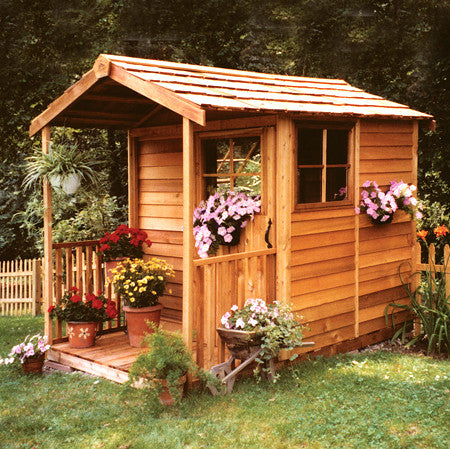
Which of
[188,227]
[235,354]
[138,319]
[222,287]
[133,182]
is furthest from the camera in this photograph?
[133,182]

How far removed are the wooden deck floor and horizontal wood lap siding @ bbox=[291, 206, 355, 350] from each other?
4.99 feet

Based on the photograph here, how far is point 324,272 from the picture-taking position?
688 cm

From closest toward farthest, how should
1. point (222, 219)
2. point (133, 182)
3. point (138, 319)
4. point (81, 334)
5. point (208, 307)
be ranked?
point (208, 307), point (222, 219), point (138, 319), point (81, 334), point (133, 182)

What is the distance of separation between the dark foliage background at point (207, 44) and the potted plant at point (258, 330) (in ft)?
20.3

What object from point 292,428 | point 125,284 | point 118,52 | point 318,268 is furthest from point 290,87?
point 118,52

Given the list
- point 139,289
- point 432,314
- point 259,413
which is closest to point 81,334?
point 139,289

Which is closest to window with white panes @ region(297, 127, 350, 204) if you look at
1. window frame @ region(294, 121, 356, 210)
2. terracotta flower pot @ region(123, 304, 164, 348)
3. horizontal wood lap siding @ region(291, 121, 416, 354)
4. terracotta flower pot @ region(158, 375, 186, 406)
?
window frame @ region(294, 121, 356, 210)

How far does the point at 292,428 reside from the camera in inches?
193

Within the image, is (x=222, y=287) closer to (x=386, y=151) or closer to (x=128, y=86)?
(x=128, y=86)

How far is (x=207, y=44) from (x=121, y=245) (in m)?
7.46

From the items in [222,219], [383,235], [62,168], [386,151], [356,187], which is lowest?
[383,235]

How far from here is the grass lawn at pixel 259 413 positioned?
15.7ft

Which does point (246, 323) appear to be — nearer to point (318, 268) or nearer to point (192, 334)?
point (192, 334)

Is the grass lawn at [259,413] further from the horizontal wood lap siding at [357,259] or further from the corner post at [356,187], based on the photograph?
the corner post at [356,187]
